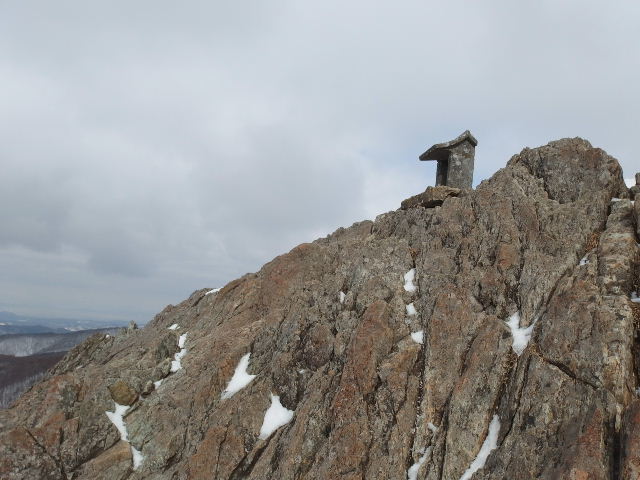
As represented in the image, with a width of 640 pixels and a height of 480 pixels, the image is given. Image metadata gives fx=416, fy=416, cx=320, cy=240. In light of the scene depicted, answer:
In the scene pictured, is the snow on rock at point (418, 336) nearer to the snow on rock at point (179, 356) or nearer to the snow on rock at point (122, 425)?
the snow on rock at point (179, 356)

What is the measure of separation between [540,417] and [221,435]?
13759 mm

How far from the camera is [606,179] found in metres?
23.1

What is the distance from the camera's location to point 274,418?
66.3ft

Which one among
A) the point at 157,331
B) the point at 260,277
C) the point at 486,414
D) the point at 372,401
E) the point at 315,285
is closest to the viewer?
the point at 486,414

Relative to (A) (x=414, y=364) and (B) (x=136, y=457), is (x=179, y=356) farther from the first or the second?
(A) (x=414, y=364)

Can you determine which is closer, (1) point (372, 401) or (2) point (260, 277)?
(1) point (372, 401)

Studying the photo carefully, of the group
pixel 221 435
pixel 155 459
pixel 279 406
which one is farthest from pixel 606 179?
pixel 155 459

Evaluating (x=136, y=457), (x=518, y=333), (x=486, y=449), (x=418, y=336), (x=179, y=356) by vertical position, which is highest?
(x=518, y=333)

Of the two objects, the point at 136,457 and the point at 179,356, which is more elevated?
the point at 179,356

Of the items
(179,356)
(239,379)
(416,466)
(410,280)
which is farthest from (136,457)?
(410,280)

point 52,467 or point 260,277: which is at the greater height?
point 260,277

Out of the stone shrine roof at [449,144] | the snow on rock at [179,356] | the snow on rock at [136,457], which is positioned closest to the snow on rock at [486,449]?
the snow on rock at [136,457]

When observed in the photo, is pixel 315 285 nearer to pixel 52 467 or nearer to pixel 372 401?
pixel 372 401

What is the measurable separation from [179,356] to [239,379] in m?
6.06
